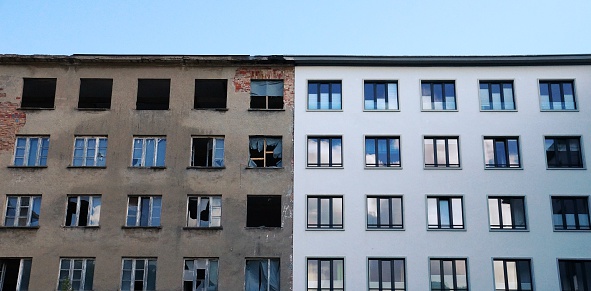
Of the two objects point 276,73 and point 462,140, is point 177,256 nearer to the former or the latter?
point 276,73

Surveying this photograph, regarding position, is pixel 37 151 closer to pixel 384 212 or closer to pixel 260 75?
pixel 260 75

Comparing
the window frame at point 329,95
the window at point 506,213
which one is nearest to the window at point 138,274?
the window frame at point 329,95

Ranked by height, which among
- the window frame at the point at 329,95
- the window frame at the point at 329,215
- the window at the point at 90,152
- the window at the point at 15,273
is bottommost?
the window at the point at 15,273

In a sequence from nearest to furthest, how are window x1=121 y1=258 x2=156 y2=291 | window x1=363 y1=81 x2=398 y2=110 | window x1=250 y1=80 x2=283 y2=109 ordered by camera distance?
window x1=121 y1=258 x2=156 y2=291, window x1=363 y1=81 x2=398 y2=110, window x1=250 y1=80 x2=283 y2=109

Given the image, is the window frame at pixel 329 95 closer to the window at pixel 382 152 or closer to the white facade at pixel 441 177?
the white facade at pixel 441 177

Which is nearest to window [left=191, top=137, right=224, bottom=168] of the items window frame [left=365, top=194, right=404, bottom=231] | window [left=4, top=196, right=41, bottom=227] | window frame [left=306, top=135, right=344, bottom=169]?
window frame [left=306, top=135, right=344, bottom=169]

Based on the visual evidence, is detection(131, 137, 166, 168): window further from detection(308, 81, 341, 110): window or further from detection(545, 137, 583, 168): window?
detection(545, 137, 583, 168): window

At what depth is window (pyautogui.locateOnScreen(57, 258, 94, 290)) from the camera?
1294 inches

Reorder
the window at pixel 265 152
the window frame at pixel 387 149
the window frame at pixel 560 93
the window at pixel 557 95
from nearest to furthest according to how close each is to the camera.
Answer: the window frame at pixel 387 149, the window at pixel 265 152, the window frame at pixel 560 93, the window at pixel 557 95

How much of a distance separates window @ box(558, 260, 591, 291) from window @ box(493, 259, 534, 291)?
1.57m

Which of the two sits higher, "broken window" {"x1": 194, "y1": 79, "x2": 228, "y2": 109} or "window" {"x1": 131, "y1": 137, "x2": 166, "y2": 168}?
"broken window" {"x1": 194, "y1": 79, "x2": 228, "y2": 109}

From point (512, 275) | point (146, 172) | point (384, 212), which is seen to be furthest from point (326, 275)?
point (146, 172)

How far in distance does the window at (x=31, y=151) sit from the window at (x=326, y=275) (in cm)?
1456

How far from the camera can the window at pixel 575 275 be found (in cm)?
3272
